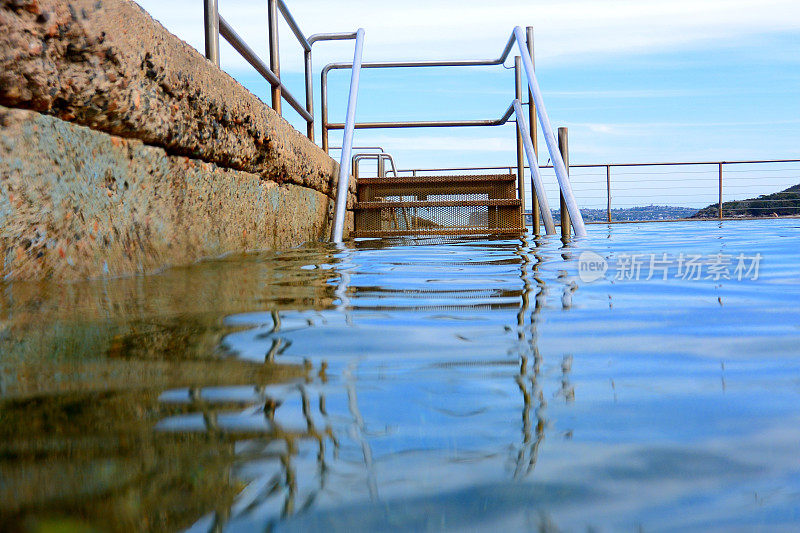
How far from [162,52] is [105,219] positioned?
0.45m

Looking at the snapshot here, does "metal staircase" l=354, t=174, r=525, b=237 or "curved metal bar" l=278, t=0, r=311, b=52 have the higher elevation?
"curved metal bar" l=278, t=0, r=311, b=52

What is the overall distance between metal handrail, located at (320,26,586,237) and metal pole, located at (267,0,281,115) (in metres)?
1.31

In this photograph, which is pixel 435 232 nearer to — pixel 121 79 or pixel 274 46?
pixel 274 46

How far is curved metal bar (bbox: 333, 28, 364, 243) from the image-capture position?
365 cm

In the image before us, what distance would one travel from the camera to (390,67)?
439 centimetres

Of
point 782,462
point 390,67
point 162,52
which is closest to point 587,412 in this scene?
point 782,462

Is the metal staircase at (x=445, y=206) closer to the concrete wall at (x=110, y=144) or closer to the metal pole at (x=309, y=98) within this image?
the metal pole at (x=309, y=98)

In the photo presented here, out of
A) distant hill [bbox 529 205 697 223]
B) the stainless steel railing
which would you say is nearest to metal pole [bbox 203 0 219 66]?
the stainless steel railing

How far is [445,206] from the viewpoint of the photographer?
180 inches

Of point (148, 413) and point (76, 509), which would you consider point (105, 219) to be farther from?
point (76, 509)

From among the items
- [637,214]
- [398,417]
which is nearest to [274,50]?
[398,417]

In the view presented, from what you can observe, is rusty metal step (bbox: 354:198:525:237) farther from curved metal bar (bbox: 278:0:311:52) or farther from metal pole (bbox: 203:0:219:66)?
metal pole (bbox: 203:0:219:66)

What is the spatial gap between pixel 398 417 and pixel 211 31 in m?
1.94

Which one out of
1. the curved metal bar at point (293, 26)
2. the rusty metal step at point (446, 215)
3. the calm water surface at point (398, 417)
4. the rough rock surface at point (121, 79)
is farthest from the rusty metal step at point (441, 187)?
the calm water surface at point (398, 417)
